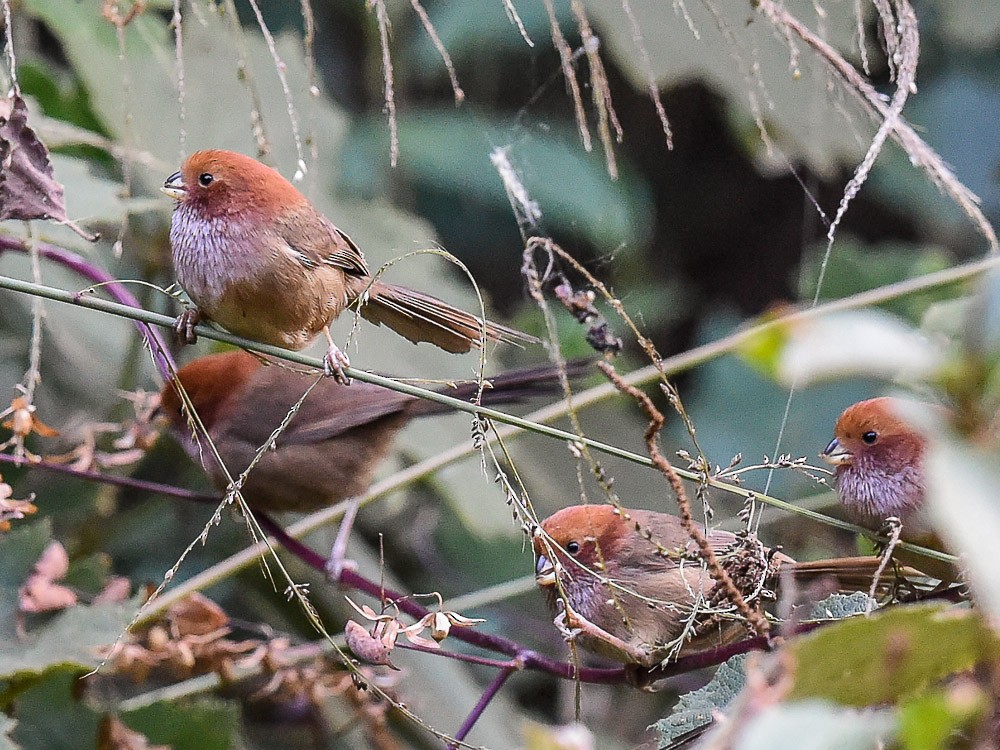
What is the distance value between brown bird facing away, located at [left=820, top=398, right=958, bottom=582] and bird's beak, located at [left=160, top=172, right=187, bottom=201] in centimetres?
104

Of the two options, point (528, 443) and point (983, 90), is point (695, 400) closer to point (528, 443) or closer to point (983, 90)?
point (528, 443)

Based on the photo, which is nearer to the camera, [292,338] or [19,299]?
[292,338]

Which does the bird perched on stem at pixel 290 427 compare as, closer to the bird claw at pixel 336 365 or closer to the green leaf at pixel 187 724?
the green leaf at pixel 187 724

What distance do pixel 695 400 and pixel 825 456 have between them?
2.63m

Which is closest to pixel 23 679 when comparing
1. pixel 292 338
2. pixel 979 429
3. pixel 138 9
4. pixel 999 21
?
pixel 292 338

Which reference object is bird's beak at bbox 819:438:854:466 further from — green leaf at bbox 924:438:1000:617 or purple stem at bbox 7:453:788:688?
green leaf at bbox 924:438:1000:617

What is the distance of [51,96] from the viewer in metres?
2.77

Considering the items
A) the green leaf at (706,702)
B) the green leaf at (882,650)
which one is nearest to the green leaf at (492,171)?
the green leaf at (706,702)

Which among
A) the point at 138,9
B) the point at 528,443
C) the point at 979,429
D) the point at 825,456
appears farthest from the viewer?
the point at 528,443

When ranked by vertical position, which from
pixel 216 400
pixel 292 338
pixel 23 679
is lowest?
pixel 23 679

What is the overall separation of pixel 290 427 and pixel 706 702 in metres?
1.22

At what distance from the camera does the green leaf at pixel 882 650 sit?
78 centimetres

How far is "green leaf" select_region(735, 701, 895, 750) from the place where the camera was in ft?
2.01

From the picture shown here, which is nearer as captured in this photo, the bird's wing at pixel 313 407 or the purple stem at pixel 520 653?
the purple stem at pixel 520 653
